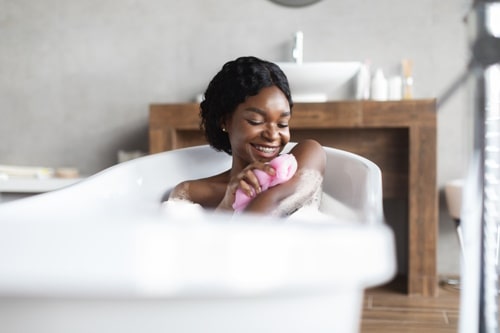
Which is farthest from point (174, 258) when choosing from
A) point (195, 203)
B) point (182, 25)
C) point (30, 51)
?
point (182, 25)

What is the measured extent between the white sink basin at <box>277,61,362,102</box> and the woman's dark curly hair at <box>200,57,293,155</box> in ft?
1.37

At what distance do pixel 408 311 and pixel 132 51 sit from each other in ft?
2.84

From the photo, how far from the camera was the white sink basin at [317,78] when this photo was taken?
972 mm

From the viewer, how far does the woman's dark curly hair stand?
0.47 meters

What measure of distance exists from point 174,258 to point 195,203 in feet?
1.22

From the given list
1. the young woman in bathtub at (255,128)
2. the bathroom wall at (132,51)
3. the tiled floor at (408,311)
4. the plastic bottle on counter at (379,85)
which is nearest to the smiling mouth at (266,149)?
the young woman in bathtub at (255,128)

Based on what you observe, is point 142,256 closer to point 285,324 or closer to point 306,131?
point 285,324

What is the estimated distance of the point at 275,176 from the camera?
0.40 metres

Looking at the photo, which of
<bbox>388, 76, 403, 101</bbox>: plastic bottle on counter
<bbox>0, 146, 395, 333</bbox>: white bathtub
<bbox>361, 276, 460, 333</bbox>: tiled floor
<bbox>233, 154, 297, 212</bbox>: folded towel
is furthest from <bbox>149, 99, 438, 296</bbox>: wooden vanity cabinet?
<bbox>388, 76, 403, 101</bbox>: plastic bottle on counter

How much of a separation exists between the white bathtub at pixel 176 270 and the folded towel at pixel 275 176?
0.43ft

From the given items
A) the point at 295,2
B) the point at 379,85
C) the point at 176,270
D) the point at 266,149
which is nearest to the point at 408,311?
the point at 266,149

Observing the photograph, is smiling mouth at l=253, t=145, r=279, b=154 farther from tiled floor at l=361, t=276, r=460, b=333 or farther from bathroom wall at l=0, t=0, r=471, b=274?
bathroom wall at l=0, t=0, r=471, b=274

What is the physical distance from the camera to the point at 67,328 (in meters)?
0.26

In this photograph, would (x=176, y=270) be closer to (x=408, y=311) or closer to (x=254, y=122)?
(x=254, y=122)
